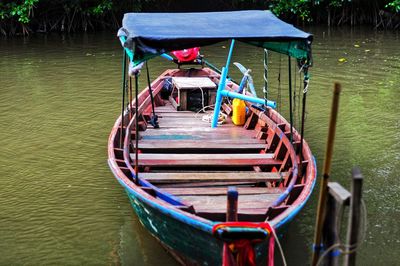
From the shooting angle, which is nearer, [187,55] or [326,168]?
[326,168]

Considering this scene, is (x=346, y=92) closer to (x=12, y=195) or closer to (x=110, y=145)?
(x=110, y=145)

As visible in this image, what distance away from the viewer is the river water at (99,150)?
16.2 ft

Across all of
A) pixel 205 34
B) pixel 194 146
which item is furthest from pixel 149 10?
pixel 205 34

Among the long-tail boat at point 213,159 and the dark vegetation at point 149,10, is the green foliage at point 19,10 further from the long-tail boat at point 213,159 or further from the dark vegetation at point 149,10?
the long-tail boat at point 213,159

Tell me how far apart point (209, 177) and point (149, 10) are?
14892 millimetres

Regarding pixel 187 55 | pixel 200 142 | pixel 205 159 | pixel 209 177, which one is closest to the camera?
pixel 209 177

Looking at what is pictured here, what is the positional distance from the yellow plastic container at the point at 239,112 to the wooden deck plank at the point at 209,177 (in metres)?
1.78

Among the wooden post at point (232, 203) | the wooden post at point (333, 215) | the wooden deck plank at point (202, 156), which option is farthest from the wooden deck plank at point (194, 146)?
the wooden post at point (333, 215)

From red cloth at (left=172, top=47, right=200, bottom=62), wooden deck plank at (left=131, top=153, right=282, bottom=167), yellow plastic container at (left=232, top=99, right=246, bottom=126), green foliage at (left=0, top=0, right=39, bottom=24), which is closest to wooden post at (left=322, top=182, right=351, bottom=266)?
wooden deck plank at (left=131, top=153, right=282, bottom=167)

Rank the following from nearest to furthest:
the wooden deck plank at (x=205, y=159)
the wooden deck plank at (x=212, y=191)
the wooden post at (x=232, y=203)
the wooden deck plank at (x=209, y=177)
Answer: the wooden post at (x=232, y=203) → the wooden deck plank at (x=212, y=191) → the wooden deck plank at (x=209, y=177) → the wooden deck plank at (x=205, y=159)

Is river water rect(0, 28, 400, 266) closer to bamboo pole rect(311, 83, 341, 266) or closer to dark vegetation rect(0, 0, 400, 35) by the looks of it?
bamboo pole rect(311, 83, 341, 266)

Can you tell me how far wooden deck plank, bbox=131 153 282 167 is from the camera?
546 centimetres

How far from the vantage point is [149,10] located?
19125 mm

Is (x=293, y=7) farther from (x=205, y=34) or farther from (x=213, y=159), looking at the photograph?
(x=205, y=34)
